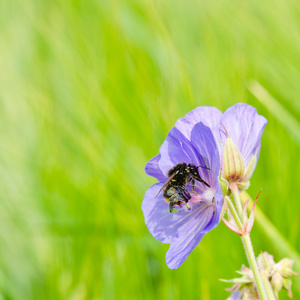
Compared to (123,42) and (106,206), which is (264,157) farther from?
(123,42)

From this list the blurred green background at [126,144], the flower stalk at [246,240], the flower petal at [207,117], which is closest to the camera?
the flower stalk at [246,240]

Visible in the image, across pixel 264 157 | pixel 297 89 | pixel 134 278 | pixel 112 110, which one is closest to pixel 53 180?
pixel 112 110

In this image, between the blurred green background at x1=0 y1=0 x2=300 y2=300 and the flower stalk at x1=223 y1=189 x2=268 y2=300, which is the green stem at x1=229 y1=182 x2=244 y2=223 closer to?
the flower stalk at x1=223 y1=189 x2=268 y2=300

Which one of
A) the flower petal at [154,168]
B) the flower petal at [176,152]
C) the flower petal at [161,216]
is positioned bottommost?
the flower petal at [161,216]

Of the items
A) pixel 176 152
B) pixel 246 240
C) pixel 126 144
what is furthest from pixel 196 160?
pixel 126 144

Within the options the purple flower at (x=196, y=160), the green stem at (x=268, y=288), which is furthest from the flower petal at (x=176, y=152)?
the green stem at (x=268, y=288)

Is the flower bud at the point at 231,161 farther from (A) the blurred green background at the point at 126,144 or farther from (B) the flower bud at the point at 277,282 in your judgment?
(A) the blurred green background at the point at 126,144

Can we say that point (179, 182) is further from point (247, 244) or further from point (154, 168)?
point (247, 244)
